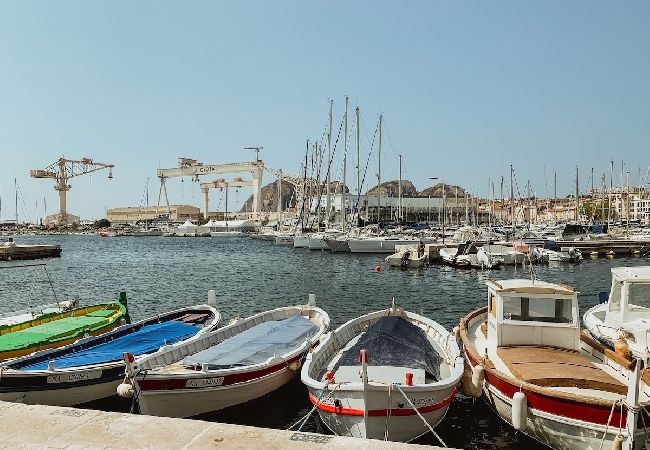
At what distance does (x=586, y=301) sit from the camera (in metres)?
30.2

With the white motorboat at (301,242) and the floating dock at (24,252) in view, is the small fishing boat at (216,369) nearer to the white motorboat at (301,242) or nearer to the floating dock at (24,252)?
the white motorboat at (301,242)

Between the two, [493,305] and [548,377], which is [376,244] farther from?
[548,377]

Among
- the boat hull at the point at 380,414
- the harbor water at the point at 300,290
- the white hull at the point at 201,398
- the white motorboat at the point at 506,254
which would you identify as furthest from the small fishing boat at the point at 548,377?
the white motorboat at the point at 506,254

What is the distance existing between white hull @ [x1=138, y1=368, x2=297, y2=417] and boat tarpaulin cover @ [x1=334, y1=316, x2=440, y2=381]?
6.48 ft

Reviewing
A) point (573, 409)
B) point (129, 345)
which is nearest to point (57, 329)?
point (129, 345)

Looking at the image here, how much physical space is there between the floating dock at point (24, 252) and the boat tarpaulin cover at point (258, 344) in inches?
2541

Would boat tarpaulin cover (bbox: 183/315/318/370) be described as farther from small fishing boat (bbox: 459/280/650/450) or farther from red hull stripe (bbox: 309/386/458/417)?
small fishing boat (bbox: 459/280/650/450)

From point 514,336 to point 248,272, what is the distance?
3951 centimetres

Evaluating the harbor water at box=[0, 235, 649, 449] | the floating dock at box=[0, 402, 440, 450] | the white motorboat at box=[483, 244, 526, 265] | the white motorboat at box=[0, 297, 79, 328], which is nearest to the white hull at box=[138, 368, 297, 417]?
the harbor water at box=[0, 235, 649, 449]

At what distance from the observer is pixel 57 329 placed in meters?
15.7

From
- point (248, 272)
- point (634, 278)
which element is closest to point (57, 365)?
point (634, 278)

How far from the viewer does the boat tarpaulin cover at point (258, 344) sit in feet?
39.8

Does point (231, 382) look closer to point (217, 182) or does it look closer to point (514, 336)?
point (514, 336)

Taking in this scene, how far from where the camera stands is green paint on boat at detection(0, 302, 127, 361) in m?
14.0
